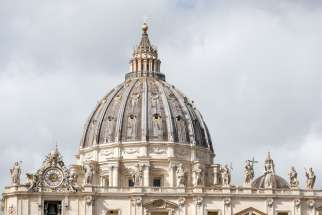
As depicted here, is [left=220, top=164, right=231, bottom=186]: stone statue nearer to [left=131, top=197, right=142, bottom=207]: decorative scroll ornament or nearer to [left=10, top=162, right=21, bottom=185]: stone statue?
[left=131, top=197, right=142, bottom=207]: decorative scroll ornament

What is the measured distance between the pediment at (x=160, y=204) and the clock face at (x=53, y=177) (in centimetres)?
1277

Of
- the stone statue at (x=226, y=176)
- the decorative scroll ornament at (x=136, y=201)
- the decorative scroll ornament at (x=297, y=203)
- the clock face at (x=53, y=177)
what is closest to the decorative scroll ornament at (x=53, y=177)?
the clock face at (x=53, y=177)

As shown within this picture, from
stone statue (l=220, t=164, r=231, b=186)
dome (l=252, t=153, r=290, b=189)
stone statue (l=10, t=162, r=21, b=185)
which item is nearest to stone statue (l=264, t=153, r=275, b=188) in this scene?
dome (l=252, t=153, r=290, b=189)

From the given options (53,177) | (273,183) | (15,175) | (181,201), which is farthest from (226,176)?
(15,175)

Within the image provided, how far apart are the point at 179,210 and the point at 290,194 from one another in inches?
645

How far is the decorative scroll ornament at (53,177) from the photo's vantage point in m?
175

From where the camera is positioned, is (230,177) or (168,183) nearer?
(230,177)

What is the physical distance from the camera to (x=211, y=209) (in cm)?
17675

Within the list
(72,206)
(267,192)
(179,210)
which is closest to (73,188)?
(72,206)

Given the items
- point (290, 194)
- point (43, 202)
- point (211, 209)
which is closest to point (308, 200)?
point (290, 194)

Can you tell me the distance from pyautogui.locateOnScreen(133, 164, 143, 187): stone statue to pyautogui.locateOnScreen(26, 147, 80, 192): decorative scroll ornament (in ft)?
36.7

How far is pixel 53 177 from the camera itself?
17600 cm

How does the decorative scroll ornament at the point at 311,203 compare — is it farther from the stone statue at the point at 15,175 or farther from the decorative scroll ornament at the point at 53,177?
the stone statue at the point at 15,175

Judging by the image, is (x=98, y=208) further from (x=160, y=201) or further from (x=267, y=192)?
(x=267, y=192)
